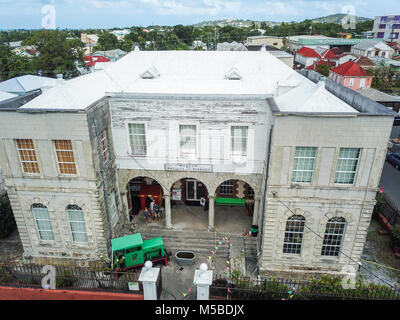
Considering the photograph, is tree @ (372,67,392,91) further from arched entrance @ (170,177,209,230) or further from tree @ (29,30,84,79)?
tree @ (29,30,84,79)

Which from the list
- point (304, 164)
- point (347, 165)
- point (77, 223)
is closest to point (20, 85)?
point (77, 223)

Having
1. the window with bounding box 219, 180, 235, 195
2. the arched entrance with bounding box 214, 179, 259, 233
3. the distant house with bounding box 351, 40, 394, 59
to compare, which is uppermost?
the distant house with bounding box 351, 40, 394, 59

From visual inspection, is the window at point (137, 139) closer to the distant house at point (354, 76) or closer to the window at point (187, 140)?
the window at point (187, 140)

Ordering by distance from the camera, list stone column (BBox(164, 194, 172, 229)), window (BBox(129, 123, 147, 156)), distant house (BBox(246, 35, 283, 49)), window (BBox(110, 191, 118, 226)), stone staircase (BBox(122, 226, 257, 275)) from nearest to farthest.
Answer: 1. window (BBox(129, 123, 147, 156))
2. stone staircase (BBox(122, 226, 257, 275))
3. window (BBox(110, 191, 118, 226))
4. stone column (BBox(164, 194, 172, 229))
5. distant house (BBox(246, 35, 283, 49))

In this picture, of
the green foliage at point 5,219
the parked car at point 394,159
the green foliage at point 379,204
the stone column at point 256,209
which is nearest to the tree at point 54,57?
the green foliage at point 5,219

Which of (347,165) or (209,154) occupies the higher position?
(347,165)

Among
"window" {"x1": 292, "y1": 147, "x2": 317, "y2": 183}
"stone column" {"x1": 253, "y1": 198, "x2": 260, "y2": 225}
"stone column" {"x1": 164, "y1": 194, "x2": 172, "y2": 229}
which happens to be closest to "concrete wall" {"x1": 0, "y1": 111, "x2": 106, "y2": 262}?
"stone column" {"x1": 164, "y1": 194, "x2": 172, "y2": 229}

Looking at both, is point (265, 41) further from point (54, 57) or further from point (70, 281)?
point (70, 281)
